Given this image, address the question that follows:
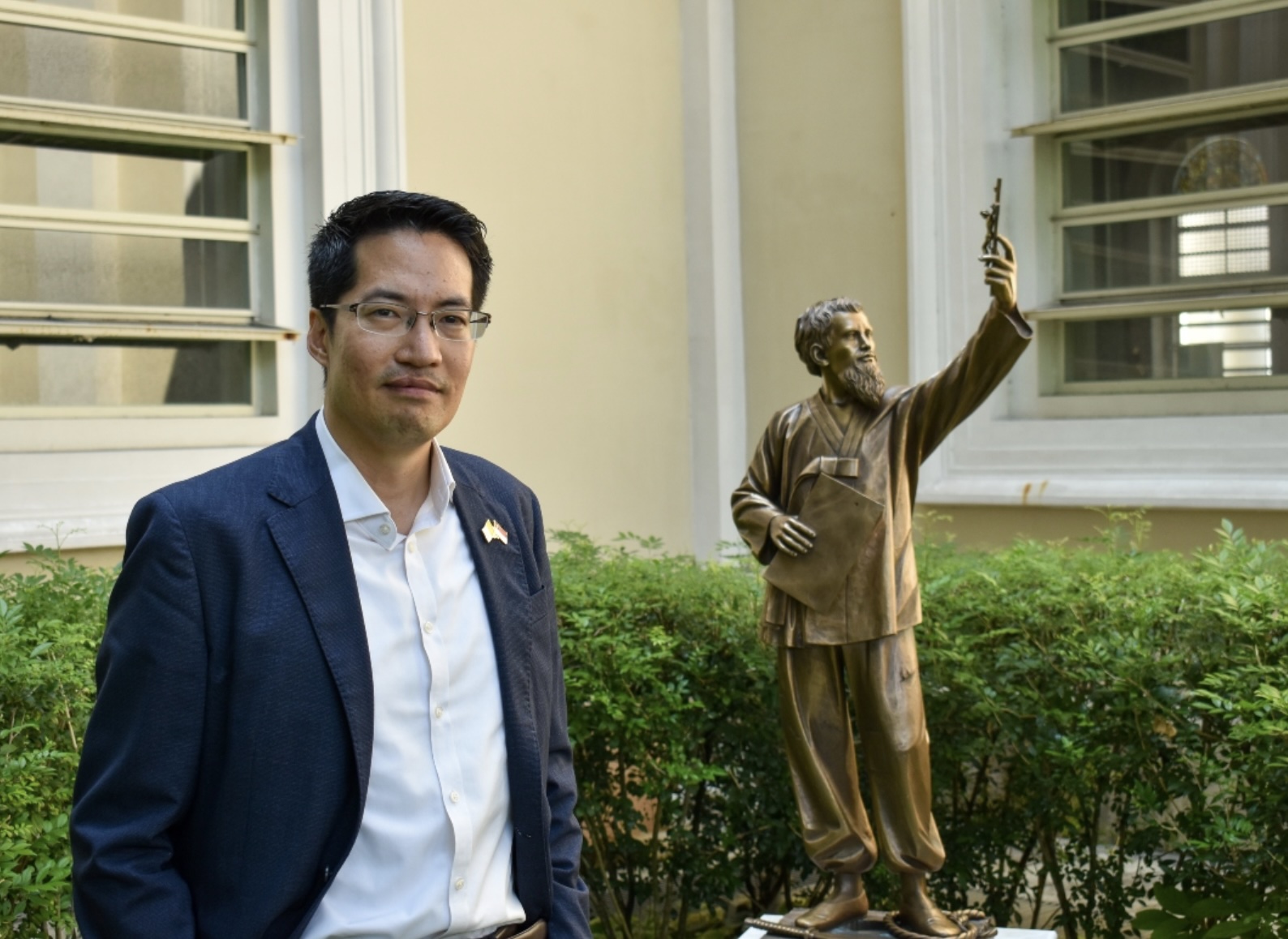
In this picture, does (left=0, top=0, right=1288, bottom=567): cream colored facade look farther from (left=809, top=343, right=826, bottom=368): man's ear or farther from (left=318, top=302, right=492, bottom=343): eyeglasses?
(left=318, top=302, right=492, bottom=343): eyeglasses

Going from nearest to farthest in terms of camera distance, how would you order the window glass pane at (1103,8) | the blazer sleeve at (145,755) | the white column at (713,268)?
1. the blazer sleeve at (145,755)
2. the window glass pane at (1103,8)
3. the white column at (713,268)

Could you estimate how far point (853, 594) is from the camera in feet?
13.1

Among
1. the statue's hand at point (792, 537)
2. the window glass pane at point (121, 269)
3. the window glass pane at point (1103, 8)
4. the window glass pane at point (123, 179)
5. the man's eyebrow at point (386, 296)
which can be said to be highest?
the window glass pane at point (1103, 8)

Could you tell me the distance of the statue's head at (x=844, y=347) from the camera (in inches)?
160

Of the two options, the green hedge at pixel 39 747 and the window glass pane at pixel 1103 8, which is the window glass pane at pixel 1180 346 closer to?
the window glass pane at pixel 1103 8

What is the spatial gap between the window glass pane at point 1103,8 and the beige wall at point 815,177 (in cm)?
74

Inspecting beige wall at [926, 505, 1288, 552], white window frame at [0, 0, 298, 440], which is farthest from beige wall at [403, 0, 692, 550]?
beige wall at [926, 505, 1288, 552]

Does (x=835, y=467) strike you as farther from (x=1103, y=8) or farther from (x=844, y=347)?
(x=1103, y=8)

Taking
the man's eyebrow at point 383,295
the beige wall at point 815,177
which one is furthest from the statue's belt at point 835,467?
the beige wall at point 815,177

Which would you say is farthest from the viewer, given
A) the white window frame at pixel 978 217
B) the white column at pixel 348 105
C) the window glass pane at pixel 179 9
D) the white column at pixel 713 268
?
the white column at pixel 713 268

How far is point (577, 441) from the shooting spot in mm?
6820

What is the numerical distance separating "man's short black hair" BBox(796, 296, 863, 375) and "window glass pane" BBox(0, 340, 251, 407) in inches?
109

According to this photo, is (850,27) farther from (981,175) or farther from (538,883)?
(538,883)

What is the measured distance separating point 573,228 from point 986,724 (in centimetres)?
320
